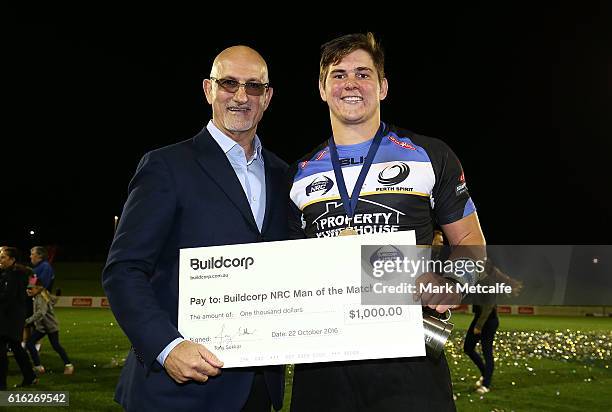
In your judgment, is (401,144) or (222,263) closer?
(222,263)

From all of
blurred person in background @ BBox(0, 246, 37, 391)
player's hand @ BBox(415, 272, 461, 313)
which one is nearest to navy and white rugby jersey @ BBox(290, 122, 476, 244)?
player's hand @ BBox(415, 272, 461, 313)

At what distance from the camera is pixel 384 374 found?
3.23m

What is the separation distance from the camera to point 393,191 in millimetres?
3383

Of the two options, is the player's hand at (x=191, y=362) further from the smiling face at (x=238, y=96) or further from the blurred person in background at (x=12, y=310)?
the blurred person in background at (x=12, y=310)

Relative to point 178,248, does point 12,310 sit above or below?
below

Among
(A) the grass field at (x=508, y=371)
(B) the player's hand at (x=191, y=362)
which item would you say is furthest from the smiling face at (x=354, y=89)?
(A) the grass field at (x=508, y=371)

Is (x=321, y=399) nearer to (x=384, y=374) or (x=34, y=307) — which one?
(x=384, y=374)

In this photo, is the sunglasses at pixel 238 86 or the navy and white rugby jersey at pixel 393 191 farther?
the sunglasses at pixel 238 86

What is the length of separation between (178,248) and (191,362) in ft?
2.17

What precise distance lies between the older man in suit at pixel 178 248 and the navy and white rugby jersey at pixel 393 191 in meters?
0.29

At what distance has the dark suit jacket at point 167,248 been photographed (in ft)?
10.4

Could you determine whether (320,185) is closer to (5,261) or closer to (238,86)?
(238,86)

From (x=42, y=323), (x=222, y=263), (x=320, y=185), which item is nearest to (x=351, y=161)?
(x=320, y=185)

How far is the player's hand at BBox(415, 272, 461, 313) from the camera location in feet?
9.95
